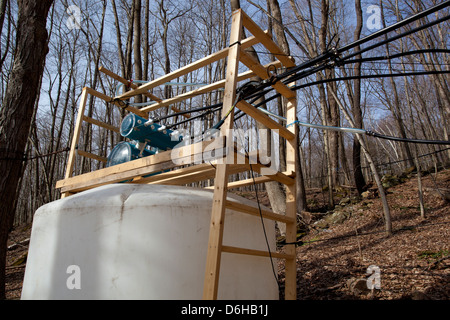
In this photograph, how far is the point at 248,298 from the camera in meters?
3.44

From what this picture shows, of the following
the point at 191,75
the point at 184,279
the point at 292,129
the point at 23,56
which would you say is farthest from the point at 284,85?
the point at 191,75

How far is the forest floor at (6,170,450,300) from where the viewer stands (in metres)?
5.05

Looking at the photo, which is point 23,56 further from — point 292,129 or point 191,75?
point 191,75

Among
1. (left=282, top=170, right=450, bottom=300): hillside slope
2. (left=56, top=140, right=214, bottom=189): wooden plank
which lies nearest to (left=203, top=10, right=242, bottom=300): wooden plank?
(left=56, top=140, right=214, bottom=189): wooden plank

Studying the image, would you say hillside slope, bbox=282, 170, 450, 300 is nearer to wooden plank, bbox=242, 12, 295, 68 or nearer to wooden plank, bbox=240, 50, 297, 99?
wooden plank, bbox=240, 50, 297, 99

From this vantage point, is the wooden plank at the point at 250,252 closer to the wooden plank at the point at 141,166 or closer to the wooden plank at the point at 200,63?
the wooden plank at the point at 141,166

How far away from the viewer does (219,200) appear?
2861mm

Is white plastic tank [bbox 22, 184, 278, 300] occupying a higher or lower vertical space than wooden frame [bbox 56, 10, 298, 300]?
lower

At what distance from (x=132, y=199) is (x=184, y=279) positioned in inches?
38.2

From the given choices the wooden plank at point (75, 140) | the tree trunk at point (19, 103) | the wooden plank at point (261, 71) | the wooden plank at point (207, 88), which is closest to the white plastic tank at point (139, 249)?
the wooden plank at point (75, 140)

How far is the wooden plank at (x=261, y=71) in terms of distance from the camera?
3612 mm

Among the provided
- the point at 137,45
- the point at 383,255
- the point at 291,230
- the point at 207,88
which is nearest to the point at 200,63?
the point at 207,88

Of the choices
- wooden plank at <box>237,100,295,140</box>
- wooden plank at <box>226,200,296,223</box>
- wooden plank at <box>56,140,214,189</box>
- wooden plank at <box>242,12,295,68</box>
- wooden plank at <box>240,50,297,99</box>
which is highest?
wooden plank at <box>242,12,295,68</box>

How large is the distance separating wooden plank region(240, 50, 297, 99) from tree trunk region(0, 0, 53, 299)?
3880mm
